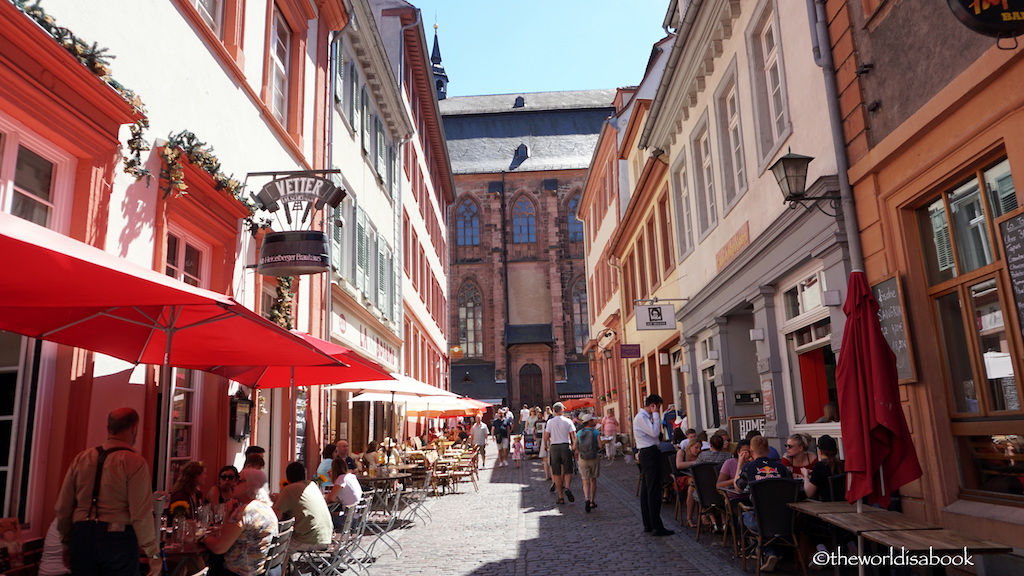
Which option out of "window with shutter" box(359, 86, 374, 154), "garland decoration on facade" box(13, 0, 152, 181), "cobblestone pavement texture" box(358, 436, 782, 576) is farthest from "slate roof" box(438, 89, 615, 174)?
"garland decoration on facade" box(13, 0, 152, 181)

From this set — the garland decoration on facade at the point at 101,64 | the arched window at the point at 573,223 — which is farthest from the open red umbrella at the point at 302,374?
the arched window at the point at 573,223

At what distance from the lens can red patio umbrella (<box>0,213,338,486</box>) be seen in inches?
140

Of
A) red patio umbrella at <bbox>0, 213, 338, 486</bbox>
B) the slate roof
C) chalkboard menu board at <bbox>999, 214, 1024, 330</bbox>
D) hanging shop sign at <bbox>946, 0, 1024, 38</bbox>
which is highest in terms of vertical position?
the slate roof

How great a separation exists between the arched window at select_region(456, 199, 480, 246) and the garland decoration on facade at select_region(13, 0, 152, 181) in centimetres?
4383

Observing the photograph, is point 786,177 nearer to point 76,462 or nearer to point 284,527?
point 284,527

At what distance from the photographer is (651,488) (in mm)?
9617

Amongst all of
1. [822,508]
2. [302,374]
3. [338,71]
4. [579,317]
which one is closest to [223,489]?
[302,374]

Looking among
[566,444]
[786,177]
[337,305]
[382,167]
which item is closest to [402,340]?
[382,167]

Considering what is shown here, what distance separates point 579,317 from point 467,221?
9709mm

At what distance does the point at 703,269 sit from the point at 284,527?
10.6m

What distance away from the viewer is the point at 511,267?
5022cm

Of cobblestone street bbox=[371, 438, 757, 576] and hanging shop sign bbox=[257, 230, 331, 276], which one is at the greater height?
hanging shop sign bbox=[257, 230, 331, 276]

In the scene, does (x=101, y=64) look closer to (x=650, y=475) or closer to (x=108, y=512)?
(x=108, y=512)

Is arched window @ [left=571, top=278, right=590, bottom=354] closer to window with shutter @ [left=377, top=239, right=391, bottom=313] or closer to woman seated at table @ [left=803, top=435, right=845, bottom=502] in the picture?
window with shutter @ [left=377, top=239, right=391, bottom=313]
